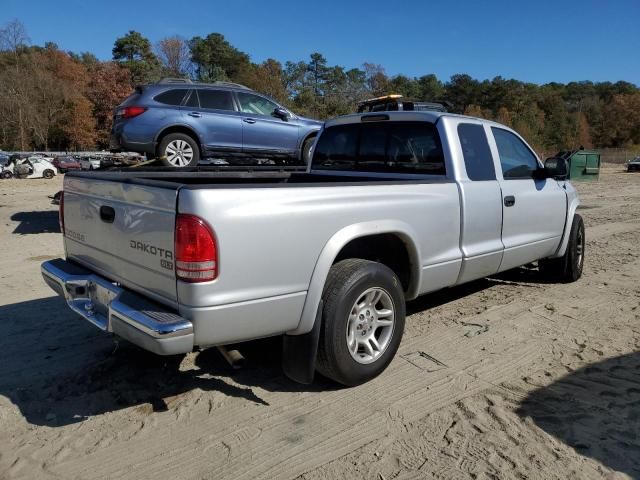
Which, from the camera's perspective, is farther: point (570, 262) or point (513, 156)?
point (570, 262)

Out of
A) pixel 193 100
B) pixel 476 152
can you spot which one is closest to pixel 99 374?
pixel 476 152

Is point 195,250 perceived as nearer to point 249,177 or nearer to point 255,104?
point 249,177

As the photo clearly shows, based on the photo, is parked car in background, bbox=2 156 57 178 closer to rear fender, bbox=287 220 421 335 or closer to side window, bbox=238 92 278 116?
side window, bbox=238 92 278 116

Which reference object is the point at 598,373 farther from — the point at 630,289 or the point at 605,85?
the point at 605,85

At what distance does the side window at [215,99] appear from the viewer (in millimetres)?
8492

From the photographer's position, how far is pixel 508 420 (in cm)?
305

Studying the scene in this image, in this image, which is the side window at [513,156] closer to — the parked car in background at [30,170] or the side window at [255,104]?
the side window at [255,104]

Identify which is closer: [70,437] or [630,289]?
[70,437]

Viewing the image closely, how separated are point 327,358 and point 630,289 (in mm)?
4352

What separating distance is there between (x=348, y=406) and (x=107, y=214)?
1.97m

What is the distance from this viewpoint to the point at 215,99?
339 inches

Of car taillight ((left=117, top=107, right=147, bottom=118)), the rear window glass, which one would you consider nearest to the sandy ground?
the rear window glass

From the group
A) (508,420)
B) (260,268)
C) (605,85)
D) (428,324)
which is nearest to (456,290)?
(428,324)

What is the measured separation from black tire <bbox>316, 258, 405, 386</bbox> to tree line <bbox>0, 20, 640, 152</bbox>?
4487cm
